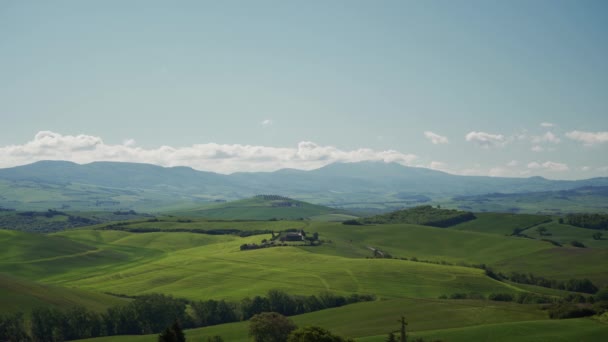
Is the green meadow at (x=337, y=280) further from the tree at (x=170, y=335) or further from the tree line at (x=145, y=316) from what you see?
the tree at (x=170, y=335)

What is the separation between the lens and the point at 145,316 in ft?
344

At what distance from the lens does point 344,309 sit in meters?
111

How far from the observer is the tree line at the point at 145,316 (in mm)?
96125

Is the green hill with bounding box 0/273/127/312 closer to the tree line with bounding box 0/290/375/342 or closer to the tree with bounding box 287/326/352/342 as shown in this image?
the tree line with bounding box 0/290/375/342

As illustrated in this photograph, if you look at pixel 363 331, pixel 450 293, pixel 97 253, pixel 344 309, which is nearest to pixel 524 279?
pixel 450 293

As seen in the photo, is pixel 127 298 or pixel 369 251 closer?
pixel 127 298

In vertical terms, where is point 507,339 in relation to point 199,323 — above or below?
above

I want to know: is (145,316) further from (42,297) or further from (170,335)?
(170,335)

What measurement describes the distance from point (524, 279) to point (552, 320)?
63.0m

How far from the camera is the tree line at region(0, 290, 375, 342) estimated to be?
96.1 m

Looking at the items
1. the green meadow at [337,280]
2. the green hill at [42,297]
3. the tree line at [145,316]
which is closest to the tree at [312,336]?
the green meadow at [337,280]

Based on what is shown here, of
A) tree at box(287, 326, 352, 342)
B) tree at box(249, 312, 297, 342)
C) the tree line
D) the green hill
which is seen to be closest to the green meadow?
the green hill

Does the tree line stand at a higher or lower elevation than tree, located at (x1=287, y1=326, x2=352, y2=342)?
lower

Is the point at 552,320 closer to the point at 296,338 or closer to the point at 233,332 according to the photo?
the point at 296,338
